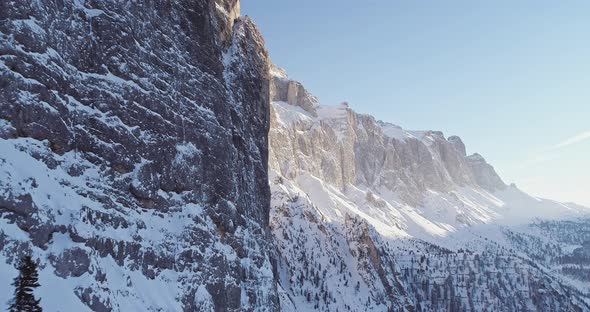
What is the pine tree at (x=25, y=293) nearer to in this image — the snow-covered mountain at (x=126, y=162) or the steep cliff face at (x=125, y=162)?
the steep cliff face at (x=125, y=162)

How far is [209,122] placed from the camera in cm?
9000

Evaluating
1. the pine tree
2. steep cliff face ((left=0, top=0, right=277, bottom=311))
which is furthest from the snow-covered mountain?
the pine tree

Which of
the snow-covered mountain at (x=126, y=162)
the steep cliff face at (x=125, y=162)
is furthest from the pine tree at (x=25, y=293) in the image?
the snow-covered mountain at (x=126, y=162)

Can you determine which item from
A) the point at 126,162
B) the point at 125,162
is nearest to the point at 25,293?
the point at 125,162

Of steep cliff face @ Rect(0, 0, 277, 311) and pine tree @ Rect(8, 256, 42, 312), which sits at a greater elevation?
steep cliff face @ Rect(0, 0, 277, 311)

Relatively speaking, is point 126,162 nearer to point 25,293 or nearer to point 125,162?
point 125,162

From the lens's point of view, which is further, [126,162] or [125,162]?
[126,162]

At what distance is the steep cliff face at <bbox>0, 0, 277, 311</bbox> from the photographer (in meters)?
60.5

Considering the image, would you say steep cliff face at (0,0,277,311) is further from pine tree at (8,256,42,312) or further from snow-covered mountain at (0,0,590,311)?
pine tree at (8,256,42,312)

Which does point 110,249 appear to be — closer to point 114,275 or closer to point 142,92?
point 114,275

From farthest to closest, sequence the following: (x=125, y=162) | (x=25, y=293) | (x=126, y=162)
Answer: (x=126, y=162), (x=125, y=162), (x=25, y=293)

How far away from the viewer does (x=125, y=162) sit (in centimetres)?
7319

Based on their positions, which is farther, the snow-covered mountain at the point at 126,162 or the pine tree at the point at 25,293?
the snow-covered mountain at the point at 126,162

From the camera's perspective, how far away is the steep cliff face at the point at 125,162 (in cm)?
6053
